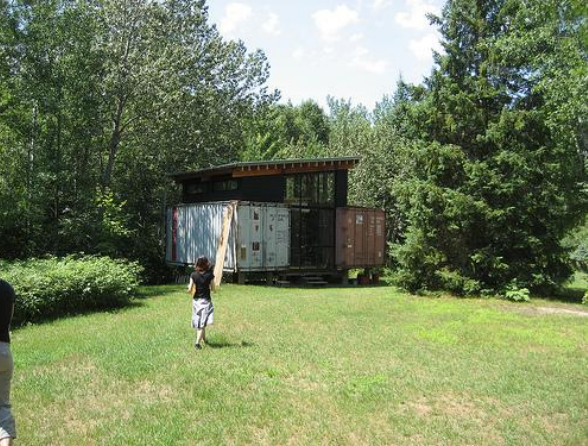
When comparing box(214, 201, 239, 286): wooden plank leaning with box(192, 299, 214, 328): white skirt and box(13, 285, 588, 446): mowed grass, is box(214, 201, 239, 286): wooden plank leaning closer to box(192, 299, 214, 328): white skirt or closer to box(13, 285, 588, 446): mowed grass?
box(13, 285, 588, 446): mowed grass

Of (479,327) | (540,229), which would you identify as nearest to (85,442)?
(479,327)

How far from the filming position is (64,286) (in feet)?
45.1

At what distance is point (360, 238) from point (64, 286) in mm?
14471

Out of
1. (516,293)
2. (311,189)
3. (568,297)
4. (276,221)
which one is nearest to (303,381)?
(516,293)

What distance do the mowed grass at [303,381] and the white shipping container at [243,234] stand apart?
7705 mm

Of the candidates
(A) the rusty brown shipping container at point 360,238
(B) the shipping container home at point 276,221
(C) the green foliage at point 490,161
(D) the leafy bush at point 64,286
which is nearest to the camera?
(D) the leafy bush at point 64,286

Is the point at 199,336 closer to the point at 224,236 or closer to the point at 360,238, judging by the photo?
the point at 224,236

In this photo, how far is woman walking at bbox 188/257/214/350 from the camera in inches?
386

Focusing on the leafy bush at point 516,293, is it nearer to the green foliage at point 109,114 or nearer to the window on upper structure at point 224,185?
the window on upper structure at point 224,185

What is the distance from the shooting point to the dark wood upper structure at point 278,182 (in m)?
22.4

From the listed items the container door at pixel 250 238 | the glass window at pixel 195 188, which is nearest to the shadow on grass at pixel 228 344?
the container door at pixel 250 238

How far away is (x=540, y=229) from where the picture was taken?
60.0 feet

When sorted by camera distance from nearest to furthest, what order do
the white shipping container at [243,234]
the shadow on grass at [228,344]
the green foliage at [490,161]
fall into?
the shadow on grass at [228,344] < the green foliage at [490,161] < the white shipping container at [243,234]

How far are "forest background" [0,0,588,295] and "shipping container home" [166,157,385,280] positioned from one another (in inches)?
123
